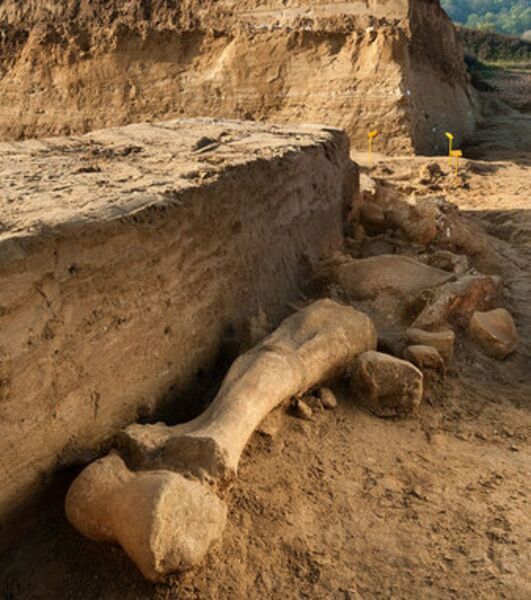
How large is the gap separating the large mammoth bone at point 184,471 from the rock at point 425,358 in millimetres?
512

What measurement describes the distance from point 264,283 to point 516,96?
14756mm

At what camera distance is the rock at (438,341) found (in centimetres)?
288

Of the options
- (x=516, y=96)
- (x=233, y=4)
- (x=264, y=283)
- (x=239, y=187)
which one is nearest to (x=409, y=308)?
(x=264, y=283)

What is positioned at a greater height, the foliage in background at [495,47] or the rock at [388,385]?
the rock at [388,385]

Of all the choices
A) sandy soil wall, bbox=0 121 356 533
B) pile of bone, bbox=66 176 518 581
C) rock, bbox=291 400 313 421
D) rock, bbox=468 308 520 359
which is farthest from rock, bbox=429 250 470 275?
rock, bbox=291 400 313 421

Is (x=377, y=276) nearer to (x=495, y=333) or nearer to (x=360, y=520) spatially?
(x=495, y=333)

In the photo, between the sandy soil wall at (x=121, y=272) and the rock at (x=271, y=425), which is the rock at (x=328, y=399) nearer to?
the rock at (x=271, y=425)

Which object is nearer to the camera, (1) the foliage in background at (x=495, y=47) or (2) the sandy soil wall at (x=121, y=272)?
(2) the sandy soil wall at (x=121, y=272)

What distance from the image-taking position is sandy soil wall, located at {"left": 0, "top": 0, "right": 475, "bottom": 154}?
25.3 ft

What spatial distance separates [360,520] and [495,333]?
1.54 meters

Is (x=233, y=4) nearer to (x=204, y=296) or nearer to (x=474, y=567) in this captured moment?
(x=204, y=296)

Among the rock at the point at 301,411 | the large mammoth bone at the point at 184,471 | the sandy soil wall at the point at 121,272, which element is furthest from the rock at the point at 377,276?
the rock at the point at 301,411

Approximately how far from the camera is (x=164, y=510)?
1.63 meters

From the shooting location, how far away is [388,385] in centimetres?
254
